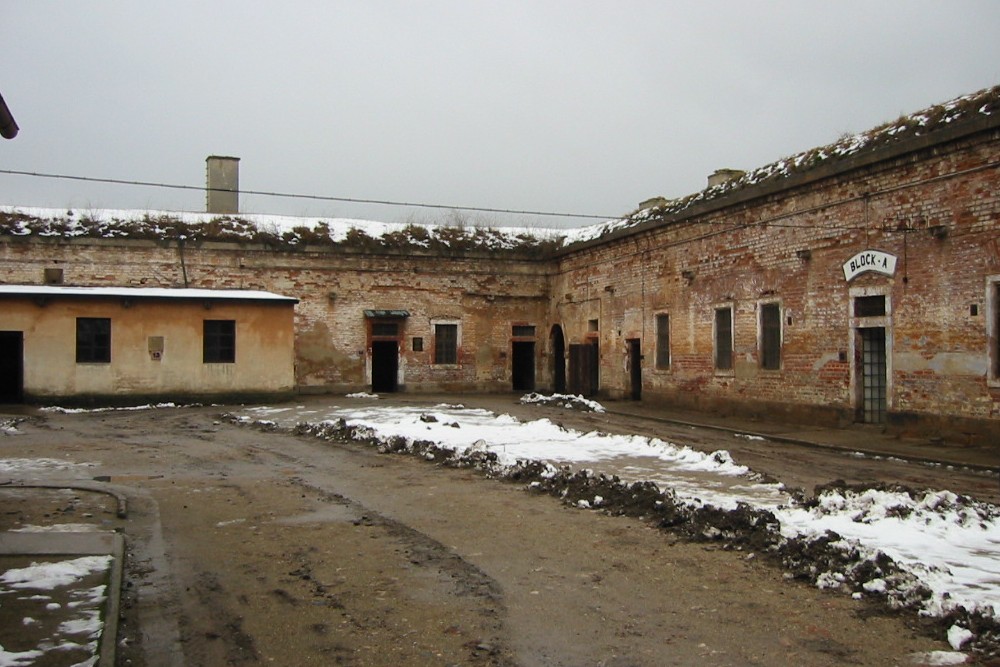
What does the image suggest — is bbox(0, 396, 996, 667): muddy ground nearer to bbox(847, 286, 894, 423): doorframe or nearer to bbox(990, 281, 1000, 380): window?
bbox(990, 281, 1000, 380): window

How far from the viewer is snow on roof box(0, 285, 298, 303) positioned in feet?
78.2

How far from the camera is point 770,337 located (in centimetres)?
2034

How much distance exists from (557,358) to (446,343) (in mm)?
4117

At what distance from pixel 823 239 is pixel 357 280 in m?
17.1

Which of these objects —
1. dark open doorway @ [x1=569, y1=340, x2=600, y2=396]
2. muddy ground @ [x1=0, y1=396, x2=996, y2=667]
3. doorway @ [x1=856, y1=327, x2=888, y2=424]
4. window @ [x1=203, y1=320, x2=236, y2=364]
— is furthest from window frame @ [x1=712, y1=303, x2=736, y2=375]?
window @ [x1=203, y1=320, x2=236, y2=364]

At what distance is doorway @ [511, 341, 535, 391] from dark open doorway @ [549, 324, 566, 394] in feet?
3.30

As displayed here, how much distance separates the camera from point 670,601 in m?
6.36

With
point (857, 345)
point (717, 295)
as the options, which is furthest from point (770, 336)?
point (857, 345)

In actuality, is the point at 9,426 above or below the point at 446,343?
below

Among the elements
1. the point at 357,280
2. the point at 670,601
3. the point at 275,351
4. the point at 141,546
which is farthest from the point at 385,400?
the point at 670,601

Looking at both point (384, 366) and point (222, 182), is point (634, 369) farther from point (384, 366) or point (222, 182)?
point (222, 182)

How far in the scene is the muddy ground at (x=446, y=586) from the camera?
536 centimetres

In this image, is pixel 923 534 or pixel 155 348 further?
pixel 155 348

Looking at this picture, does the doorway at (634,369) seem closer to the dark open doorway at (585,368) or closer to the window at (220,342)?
the dark open doorway at (585,368)
